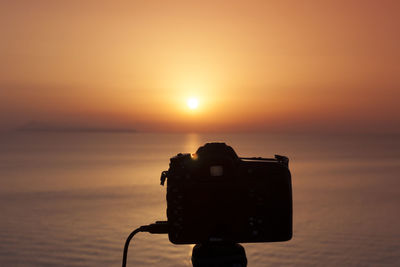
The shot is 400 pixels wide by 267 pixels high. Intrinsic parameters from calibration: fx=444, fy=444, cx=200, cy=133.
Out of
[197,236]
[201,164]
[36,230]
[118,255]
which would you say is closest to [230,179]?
[201,164]

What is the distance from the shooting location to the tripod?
7.22 feet

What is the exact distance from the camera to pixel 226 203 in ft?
6.77

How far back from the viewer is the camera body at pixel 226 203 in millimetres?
2055

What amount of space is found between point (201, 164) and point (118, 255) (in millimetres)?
21282

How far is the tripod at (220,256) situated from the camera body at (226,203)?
0.16m

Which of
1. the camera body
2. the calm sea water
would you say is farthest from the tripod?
the calm sea water

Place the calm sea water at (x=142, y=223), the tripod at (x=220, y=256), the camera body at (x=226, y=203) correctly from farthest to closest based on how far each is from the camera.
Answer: the calm sea water at (x=142, y=223) → the tripod at (x=220, y=256) → the camera body at (x=226, y=203)

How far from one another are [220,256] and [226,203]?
32 centimetres

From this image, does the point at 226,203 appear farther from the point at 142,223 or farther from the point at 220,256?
the point at 142,223

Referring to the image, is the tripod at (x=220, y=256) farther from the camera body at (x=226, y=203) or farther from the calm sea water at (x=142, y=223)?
the calm sea water at (x=142, y=223)

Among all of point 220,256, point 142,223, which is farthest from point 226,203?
point 142,223

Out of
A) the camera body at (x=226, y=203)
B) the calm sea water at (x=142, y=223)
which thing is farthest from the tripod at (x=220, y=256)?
the calm sea water at (x=142, y=223)

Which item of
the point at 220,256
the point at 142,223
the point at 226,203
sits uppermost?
the point at 142,223

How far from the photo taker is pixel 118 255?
2211 centimetres
